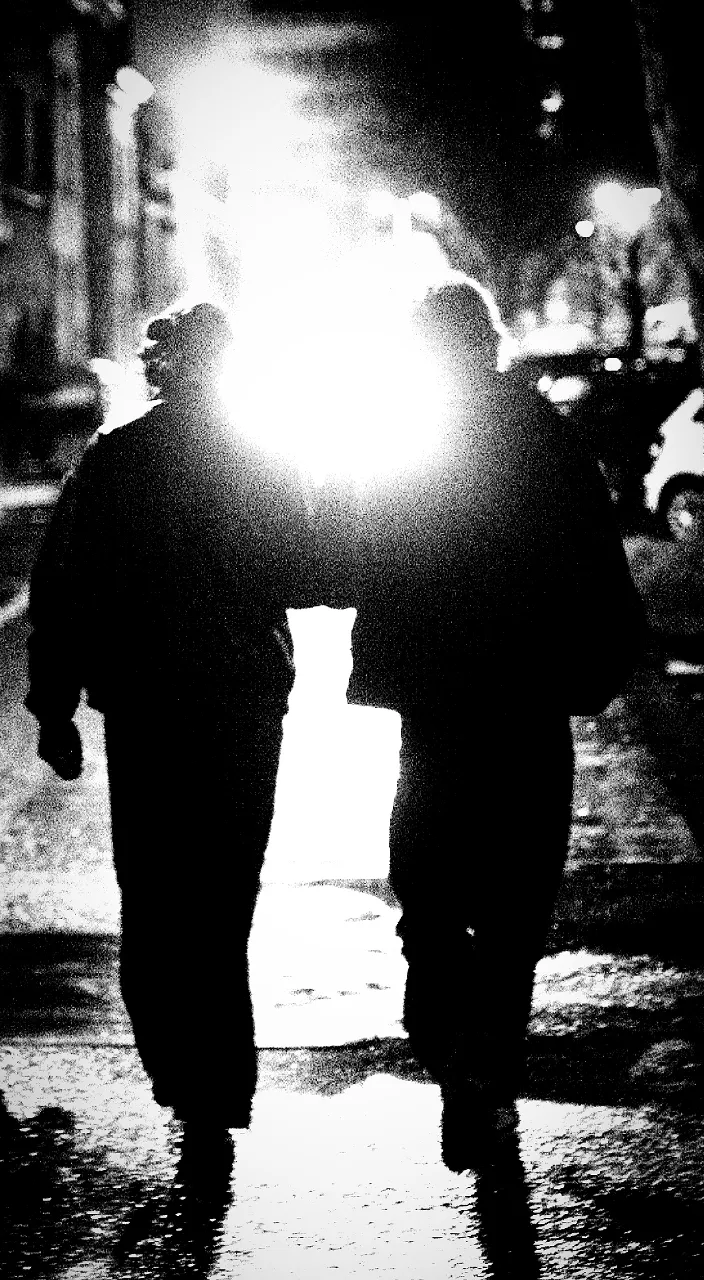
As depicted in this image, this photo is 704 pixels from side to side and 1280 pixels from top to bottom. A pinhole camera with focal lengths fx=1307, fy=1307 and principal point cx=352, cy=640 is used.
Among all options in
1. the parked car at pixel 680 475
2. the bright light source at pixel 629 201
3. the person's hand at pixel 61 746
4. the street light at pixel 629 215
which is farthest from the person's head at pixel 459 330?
the bright light source at pixel 629 201

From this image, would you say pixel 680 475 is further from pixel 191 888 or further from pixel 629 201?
pixel 629 201

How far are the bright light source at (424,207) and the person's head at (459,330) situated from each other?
36252 mm

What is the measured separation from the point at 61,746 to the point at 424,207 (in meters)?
37.6

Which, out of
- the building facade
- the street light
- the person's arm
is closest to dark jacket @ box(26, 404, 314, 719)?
the person's arm

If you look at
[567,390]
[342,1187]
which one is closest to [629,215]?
[567,390]

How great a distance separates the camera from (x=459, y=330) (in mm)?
3172

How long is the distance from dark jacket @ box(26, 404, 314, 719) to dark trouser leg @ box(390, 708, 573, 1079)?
0.53 meters

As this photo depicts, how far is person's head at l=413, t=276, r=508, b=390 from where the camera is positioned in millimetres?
3170

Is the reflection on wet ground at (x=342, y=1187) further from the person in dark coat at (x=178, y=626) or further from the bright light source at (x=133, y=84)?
the bright light source at (x=133, y=84)

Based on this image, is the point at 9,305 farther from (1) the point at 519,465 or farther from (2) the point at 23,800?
(1) the point at 519,465

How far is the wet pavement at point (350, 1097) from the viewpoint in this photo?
2818 mm

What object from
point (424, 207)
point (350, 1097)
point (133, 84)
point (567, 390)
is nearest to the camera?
point (350, 1097)

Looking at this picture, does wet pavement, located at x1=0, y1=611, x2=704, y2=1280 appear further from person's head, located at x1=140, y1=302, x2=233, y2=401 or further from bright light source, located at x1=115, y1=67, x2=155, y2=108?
bright light source, located at x1=115, y1=67, x2=155, y2=108

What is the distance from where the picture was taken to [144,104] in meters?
27.3
